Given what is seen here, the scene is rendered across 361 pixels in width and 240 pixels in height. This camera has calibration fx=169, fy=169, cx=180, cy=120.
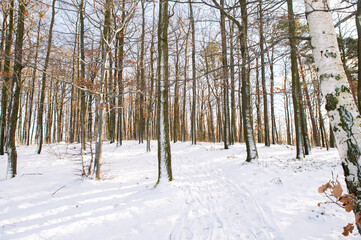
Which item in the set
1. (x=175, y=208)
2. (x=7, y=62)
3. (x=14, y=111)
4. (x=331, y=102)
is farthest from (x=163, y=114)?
(x=7, y=62)

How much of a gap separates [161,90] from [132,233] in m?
4.11

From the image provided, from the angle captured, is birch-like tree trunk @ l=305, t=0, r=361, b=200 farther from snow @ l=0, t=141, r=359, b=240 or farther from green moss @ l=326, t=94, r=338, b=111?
snow @ l=0, t=141, r=359, b=240

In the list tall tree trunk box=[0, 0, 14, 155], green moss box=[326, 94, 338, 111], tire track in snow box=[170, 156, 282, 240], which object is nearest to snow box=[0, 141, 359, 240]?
tire track in snow box=[170, 156, 282, 240]

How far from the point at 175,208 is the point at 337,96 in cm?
378

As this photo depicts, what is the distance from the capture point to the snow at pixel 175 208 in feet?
10.3

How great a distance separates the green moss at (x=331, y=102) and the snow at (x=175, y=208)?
85.1 inches

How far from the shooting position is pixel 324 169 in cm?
620

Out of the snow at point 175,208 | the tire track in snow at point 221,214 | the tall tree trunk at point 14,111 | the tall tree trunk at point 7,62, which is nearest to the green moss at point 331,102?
the snow at point 175,208

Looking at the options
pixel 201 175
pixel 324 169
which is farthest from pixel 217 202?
pixel 324 169

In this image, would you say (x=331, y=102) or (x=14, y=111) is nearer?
(x=331, y=102)

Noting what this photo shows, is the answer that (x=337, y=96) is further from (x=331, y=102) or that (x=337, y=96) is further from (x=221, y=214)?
(x=221, y=214)

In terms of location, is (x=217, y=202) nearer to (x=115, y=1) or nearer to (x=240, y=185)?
(x=240, y=185)

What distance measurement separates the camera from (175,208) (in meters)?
4.06

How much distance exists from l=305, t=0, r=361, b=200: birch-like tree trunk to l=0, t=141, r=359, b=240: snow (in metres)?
1.49
